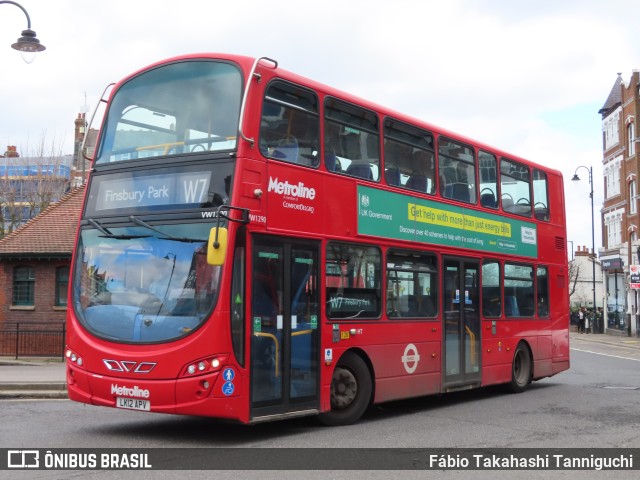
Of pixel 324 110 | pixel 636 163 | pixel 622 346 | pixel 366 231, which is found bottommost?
pixel 622 346

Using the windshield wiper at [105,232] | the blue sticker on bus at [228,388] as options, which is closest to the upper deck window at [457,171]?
the windshield wiper at [105,232]

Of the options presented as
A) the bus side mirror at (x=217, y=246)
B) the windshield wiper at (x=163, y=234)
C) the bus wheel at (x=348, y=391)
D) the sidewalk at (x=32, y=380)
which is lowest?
the sidewalk at (x=32, y=380)

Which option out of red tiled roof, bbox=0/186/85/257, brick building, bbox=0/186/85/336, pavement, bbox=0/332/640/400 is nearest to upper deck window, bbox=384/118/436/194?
pavement, bbox=0/332/640/400

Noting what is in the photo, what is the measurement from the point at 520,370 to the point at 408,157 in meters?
5.87

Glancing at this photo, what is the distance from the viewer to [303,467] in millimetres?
8219

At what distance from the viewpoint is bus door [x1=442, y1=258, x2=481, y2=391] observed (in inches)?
542

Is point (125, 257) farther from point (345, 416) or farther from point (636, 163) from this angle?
point (636, 163)

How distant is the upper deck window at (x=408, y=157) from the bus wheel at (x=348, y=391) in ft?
9.37

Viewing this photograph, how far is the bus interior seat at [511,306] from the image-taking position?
15.7m

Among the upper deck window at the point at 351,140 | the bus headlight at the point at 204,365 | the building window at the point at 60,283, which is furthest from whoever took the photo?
the building window at the point at 60,283

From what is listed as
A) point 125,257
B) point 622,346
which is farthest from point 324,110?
point 622,346

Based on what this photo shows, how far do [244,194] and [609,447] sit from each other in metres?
5.25

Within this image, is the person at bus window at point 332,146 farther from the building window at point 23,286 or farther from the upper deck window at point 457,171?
the building window at point 23,286

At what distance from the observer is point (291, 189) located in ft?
34.4
